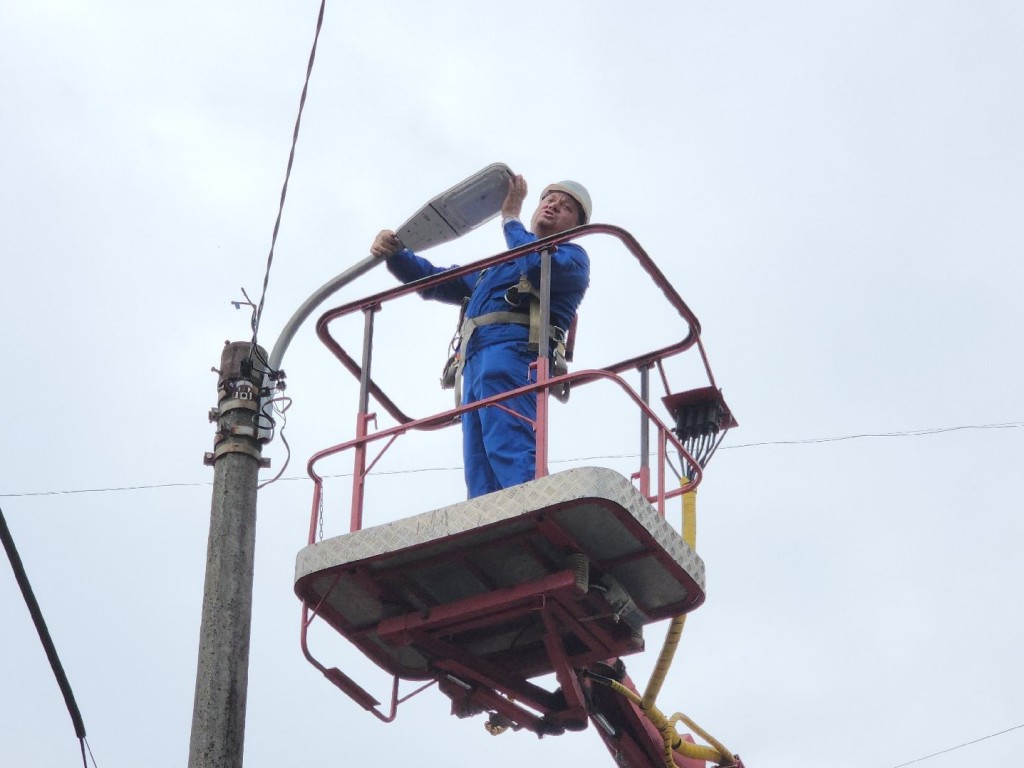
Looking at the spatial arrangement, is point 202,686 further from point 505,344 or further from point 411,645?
point 505,344

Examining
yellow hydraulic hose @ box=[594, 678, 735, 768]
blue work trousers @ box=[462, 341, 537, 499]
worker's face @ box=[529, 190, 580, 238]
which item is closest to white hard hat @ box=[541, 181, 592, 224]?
worker's face @ box=[529, 190, 580, 238]

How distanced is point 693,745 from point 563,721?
1914mm

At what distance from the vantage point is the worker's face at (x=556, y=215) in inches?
372

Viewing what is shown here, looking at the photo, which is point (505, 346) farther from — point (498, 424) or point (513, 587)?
point (513, 587)

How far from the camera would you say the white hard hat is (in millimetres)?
9508

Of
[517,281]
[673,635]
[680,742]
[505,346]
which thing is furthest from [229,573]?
[680,742]

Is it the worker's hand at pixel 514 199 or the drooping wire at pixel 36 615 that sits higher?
the worker's hand at pixel 514 199

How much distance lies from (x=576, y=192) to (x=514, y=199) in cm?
59

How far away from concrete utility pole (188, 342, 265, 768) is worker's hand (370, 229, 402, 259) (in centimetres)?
141

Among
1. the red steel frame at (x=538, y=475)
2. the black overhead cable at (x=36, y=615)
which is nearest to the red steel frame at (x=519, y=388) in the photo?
the red steel frame at (x=538, y=475)

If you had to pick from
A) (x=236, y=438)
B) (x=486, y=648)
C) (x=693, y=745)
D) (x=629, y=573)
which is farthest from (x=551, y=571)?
(x=693, y=745)

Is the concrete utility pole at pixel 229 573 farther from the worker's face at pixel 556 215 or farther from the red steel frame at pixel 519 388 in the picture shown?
the worker's face at pixel 556 215

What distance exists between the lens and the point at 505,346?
8664 mm

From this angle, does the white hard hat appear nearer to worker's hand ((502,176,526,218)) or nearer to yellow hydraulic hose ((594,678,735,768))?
worker's hand ((502,176,526,218))
